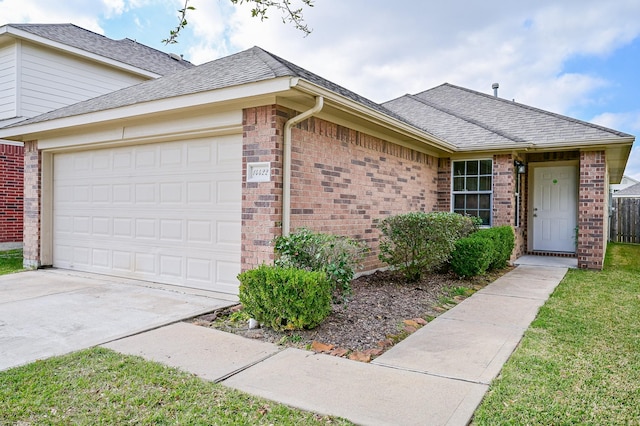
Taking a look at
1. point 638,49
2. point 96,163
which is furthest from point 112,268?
point 638,49

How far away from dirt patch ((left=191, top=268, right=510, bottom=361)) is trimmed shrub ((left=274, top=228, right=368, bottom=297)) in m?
0.41

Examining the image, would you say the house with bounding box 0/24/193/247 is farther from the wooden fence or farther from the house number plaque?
the wooden fence

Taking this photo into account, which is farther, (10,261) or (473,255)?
(10,261)

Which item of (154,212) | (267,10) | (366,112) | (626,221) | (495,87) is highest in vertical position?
(495,87)

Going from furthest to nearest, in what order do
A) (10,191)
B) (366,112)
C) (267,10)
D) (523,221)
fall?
(10,191) → (523,221) → (366,112) → (267,10)

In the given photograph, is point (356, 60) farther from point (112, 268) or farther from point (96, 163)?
point (112, 268)

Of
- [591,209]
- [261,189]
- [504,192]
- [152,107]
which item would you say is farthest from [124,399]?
[591,209]

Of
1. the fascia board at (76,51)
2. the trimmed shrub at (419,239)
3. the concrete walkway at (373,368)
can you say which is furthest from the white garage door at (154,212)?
the fascia board at (76,51)

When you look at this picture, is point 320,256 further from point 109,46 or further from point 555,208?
point 109,46

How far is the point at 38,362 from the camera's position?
3.48m

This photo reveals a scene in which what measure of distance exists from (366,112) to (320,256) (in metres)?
2.53

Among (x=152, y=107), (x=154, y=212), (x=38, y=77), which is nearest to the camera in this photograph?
(x=152, y=107)

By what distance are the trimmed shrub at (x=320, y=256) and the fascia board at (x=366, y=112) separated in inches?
68.8

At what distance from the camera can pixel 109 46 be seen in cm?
1466
